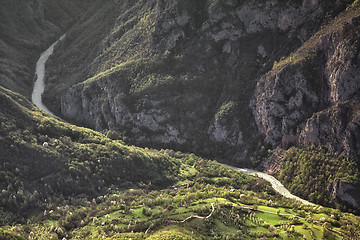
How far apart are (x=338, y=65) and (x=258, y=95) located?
1465 inches

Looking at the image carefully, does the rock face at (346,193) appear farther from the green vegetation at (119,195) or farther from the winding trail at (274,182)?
the winding trail at (274,182)

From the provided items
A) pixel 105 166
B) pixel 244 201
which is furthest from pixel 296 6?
pixel 105 166

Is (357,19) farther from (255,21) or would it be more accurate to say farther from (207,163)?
(207,163)

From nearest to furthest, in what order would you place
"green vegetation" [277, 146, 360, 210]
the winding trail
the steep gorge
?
1. "green vegetation" [277, 146, 360, 210]
2. the winding trail
3. the steep gorge

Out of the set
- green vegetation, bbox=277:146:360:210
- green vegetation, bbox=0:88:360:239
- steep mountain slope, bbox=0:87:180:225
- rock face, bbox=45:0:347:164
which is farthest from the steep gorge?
steep mountain slope, bbox=0:87:180:225

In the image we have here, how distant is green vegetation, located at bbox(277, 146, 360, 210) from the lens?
5059 inches

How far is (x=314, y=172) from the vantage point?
136500mm

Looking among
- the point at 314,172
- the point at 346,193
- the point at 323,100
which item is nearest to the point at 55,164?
the point at 314,172

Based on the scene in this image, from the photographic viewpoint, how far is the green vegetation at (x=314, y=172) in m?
128

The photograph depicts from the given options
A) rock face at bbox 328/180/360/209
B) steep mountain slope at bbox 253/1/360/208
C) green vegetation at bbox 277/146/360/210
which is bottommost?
rock face at bbox 328/180/360/209

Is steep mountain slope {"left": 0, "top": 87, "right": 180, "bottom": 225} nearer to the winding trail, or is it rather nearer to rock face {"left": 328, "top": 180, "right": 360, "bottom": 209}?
the winding trail

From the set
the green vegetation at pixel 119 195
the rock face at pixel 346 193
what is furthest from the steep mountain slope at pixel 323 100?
the green vegetation at pixel 119 195

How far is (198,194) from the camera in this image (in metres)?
135

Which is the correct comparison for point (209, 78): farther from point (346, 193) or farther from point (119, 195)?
point (346, 193)
